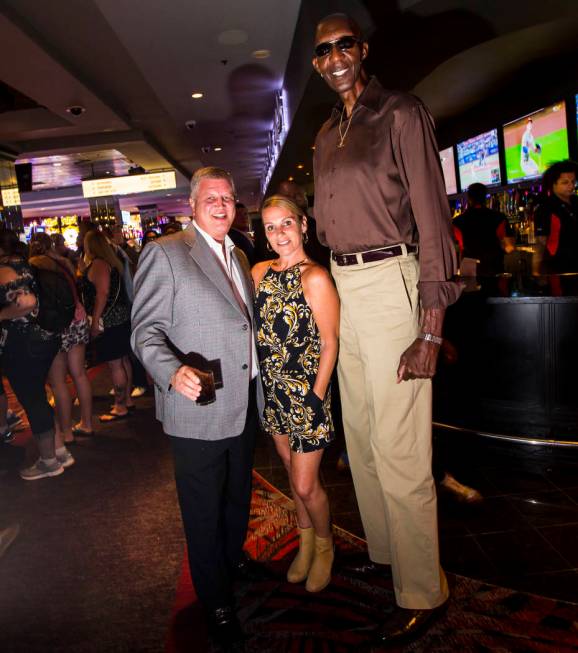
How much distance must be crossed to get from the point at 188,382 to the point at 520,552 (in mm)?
1779

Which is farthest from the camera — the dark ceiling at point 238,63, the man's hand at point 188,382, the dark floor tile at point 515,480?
the dark ceiling at point 238,63

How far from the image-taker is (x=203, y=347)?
1883 millimetres

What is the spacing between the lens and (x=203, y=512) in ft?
6.39

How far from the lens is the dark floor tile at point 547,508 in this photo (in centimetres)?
266

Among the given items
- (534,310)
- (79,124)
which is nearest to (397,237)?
(534,310)

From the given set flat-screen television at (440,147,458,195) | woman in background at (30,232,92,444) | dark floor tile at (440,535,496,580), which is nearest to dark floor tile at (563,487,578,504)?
dark floor tile at (440,535,496,580)

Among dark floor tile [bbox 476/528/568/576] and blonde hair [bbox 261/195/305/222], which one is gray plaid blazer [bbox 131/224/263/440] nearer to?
blonde hair [bbox 261/195/305/222]

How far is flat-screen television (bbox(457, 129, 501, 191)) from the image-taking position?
6.79m

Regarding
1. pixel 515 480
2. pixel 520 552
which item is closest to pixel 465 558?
pixel 520 552

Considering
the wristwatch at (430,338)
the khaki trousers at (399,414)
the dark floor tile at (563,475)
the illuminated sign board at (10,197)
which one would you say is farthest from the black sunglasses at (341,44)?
the illuminated sign board at (10,197)

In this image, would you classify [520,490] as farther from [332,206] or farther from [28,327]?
[28,327]

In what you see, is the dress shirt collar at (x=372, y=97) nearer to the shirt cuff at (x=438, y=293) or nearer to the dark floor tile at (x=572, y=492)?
the shirt cuff at (x=438, y=293)

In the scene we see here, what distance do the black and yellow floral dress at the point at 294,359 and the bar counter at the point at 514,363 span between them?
1.20m

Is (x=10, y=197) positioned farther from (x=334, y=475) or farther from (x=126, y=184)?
(x=334, y=475)
